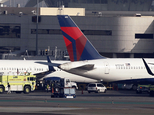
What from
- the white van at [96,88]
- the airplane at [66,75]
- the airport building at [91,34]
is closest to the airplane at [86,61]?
the white van at [96,88]

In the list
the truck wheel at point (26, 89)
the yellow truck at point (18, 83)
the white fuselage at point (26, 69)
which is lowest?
the truck wheel at point (26, 89)

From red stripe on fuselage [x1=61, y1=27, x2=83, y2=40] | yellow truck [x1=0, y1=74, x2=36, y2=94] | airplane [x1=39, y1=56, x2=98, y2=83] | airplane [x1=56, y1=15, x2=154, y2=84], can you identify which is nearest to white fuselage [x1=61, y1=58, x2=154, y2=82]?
airplane [x1=56, y1=15, x2=154, y2=84]

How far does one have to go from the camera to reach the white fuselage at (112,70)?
4531cm

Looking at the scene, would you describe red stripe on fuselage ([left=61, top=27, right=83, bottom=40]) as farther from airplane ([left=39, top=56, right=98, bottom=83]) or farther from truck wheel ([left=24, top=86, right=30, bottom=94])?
airplane ([left=39, top=56, right=98, bottom=83])

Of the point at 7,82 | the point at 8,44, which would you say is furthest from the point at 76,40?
the point at 8,44

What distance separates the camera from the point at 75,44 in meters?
46.2

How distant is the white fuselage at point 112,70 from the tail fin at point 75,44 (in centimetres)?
98

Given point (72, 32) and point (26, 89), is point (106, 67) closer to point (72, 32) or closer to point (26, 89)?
point (72, 32)

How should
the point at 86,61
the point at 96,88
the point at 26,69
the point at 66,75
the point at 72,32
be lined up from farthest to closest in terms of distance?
the point at 66,75 < the point at 26,69 < the point at 96,88 < the point at 72,32 < the point at 86,61

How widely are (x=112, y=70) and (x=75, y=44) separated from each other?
5.92 metres

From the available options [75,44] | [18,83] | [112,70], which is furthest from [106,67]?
[18,83]

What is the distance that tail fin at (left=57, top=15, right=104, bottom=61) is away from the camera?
4612 centimetres

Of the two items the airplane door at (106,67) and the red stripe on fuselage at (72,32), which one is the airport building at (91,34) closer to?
the red stripe on fuselage at (72,32)

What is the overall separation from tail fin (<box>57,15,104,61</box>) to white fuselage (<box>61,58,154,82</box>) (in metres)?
0.98
